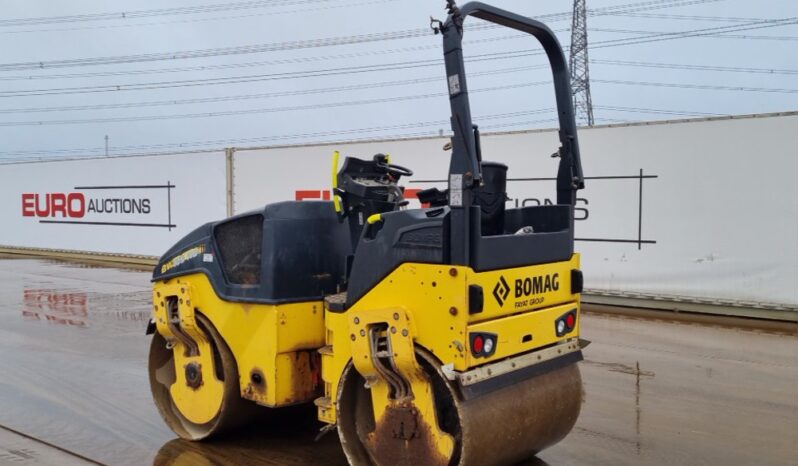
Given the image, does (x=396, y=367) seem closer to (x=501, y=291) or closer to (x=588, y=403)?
(x=501, y=291)

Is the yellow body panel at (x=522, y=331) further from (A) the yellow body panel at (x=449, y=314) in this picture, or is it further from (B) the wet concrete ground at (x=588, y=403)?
(B) the wet concrete ground at (x=588, y=403)

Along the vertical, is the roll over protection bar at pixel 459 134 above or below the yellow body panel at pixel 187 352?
above

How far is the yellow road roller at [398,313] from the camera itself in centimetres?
347

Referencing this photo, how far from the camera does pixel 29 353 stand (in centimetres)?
757

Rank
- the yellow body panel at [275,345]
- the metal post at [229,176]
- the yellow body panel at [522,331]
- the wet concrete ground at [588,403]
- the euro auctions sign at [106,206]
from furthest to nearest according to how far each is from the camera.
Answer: the euro auctions sign at [106,206] < the metal post at [229,176] < the wet concrete ground at [588,403] < the yellow body panel at [275,345] < the yellow body panel at [522,331]

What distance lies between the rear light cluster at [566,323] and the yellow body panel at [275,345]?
1373 millimetres

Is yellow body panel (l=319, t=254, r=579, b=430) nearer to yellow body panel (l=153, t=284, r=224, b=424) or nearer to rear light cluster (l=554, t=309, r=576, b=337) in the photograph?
rear light cluster (l=554, t=309, r=576, b=337)

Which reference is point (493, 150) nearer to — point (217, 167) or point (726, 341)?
point (726, 341)

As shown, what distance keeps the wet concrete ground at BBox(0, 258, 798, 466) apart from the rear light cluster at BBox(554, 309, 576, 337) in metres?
0.89

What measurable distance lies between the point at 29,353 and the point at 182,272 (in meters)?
3.76

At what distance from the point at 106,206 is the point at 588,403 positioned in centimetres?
1455

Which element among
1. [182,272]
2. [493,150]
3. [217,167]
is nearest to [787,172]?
[493,150]

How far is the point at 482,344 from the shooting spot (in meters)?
3.46

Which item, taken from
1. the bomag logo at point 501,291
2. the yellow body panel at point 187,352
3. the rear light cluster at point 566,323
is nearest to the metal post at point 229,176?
the yellow body panel at point 187,352
